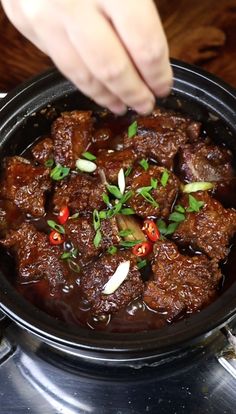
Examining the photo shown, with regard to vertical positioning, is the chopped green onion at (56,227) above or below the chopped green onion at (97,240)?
above

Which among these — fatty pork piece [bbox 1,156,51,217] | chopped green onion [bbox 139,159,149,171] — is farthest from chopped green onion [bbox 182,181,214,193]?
fatty pork piece [bbox 1,156,51,217]

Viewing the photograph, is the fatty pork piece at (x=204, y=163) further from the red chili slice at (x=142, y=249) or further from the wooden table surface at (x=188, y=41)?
the wooden table surface at (x=188, y=41)

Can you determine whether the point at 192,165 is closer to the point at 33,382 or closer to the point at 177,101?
the point at 177,101

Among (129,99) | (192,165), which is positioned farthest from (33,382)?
(129,99)

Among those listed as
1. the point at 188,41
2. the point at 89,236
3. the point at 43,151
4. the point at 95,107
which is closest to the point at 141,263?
the point at 89,236

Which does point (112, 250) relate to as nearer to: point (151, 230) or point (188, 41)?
point (151, 230)

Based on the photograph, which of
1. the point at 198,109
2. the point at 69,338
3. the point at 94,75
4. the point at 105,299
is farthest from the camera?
the point at 198,109

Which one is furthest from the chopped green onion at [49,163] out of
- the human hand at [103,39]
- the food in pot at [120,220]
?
the human hand at [103,39]

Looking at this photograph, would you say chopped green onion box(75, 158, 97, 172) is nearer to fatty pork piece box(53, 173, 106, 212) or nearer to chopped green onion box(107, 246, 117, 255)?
fatty pork piece box(53, 173, 106, 212)
